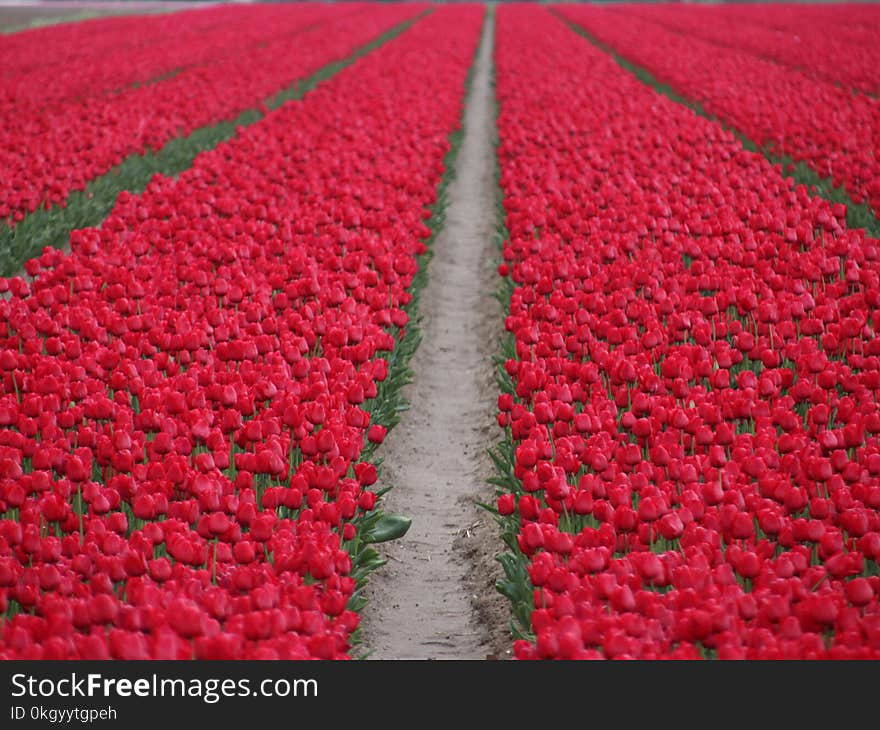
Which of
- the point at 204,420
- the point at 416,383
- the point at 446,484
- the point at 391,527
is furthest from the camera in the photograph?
the point at 416,383

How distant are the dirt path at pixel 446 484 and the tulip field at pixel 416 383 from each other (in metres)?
0.11

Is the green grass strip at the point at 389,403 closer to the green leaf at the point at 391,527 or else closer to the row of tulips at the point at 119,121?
the green leaf at the point at 391,527

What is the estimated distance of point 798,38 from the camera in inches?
1073

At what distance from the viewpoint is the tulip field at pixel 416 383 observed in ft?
11.0

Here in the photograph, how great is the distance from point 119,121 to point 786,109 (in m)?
8.87

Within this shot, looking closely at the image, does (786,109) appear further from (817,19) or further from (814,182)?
(817,19)

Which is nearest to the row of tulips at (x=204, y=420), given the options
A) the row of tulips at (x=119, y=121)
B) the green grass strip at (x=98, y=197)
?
the green grass strip at (x=98, y=197)

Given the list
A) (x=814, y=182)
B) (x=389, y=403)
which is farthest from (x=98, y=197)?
(x=814, y=182)

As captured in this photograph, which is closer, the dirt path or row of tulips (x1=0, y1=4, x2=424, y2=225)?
the dirt path

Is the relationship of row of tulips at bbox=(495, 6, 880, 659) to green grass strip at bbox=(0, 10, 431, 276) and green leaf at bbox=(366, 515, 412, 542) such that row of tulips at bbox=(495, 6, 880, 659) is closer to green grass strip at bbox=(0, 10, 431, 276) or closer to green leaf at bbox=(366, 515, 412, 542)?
green leaf at bbox=(366, 515, 412, 542)

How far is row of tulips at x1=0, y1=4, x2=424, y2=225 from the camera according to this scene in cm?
1029

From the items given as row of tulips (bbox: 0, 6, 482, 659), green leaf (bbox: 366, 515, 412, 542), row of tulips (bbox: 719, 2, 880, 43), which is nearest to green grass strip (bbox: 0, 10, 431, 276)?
row of tulips (bbox: 0, 6, 482, 659)

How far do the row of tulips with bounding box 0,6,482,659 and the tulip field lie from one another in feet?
0.06

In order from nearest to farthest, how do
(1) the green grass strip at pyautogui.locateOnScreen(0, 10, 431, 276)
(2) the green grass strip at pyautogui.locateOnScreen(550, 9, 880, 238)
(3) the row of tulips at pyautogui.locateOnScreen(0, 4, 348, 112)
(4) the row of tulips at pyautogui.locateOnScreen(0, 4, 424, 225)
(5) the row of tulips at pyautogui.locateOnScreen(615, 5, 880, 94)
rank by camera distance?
(2) the green grass strip at pyautogui.locateOnScreen(550, 9, 880, 238) → (1) the green grass strip at pyautogui.locateOnScreen(0, 10, 431, 276) → (4) the row of tulips at pyautogui.locateOnScreen(0, 4, 424, 225) → (3) the row of tulips at pyautogui.locateOnScreen(0, 4, 348, 112) → (5) the row of tulips at pyautogui.locateOnScreen(615, 5, 880, 94)
